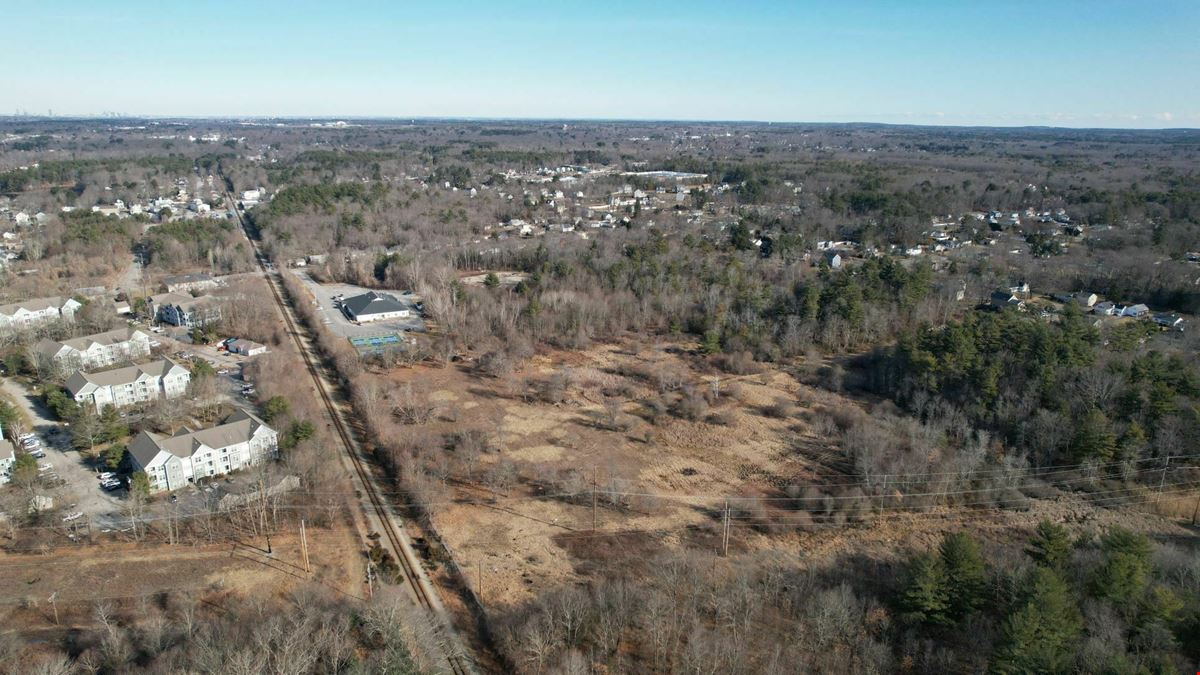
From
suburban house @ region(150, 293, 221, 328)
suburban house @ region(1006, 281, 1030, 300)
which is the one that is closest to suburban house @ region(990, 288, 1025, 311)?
suburban house @ region(1006, 281, 1030, 300)

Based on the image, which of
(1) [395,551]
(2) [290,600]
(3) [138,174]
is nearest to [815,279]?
(1) [395,551]

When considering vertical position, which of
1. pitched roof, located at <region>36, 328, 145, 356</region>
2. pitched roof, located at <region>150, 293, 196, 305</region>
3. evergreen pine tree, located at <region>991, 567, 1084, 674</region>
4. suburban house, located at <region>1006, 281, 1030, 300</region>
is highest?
suburban house, located at <region>1006, 281, 1030, 300</region>

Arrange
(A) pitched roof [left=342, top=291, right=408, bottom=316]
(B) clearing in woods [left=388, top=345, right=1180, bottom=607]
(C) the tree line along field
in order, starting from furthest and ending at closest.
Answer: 1. (A) pitched roof [left=342, top=291, right=408, bottom=316]
2. (B) clearing in woods [left=388, top=345, right=1180, bottom=607]
3. (C) the tree line along field

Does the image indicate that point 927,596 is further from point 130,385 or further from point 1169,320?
point 1169,320

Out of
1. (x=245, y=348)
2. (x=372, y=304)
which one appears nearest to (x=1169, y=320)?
(x=372, y=304)

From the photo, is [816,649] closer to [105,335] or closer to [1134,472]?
[1134,472]

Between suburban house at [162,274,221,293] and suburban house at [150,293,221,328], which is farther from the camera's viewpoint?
suburban house at [162,274,221,293]

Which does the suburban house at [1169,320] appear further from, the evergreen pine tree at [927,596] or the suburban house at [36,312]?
the suburban house at [36,312]

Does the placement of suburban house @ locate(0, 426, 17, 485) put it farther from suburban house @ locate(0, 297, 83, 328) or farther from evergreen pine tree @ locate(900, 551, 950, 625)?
evergreen pine tree @ locate(900, 551, 950, 625)
